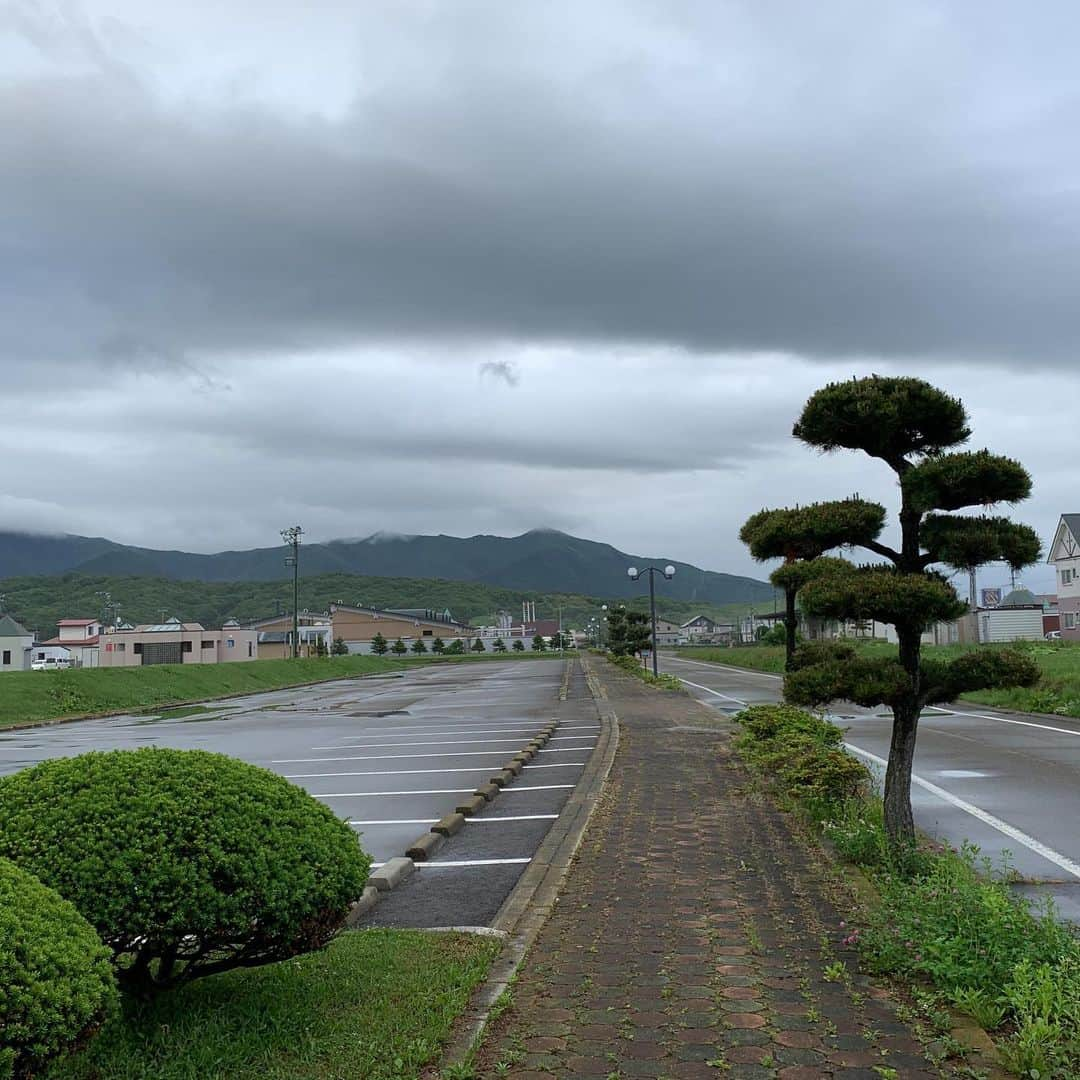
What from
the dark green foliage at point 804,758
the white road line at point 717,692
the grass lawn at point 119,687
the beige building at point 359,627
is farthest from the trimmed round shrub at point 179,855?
the beige building at point 359,627

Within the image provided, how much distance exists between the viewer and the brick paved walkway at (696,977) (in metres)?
4.39

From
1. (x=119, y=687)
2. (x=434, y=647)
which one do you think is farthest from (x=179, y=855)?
(x=434, y=647)

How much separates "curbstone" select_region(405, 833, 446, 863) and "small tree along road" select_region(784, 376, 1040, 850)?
11.6 feet

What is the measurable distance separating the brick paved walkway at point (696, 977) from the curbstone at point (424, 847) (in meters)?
1.42

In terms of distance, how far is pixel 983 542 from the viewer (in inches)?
289

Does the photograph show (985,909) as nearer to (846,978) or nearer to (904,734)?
(846,978)

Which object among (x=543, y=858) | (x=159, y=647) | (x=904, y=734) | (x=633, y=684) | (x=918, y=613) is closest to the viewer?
(x=918, y=613)

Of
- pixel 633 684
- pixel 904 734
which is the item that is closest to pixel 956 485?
pixel 904 734

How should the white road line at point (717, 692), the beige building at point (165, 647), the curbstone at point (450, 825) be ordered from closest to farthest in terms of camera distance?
1. the curbstone at point (450, 825)
2. the white road line at point (717, 692)
3. the beige building at point (165, 647)

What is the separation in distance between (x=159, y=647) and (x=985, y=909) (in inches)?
3479

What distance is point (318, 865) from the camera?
4551mm

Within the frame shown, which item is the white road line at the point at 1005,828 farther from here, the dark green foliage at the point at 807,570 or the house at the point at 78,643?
the house at the point at 78,643

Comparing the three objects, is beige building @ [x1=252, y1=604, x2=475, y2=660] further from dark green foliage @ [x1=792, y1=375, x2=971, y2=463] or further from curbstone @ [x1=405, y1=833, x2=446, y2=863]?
dark green foliage @ [x1=792, y1=375, x2=971, y2=463]

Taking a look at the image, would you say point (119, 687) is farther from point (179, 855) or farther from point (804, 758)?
point (179, 855)
